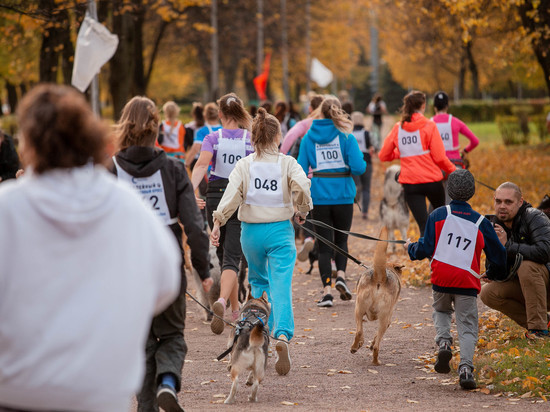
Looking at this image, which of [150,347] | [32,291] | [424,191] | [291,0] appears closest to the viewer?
[32,291]

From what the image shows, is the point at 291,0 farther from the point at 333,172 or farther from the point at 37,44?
the point at 333,172

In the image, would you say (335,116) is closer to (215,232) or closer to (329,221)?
(329,221)

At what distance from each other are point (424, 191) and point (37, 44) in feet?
71.8

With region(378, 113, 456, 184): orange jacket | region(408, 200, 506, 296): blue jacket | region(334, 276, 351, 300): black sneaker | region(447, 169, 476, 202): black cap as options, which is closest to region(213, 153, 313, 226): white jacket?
region(408, 200, 506, 296): blue jacket

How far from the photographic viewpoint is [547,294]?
7266 mm

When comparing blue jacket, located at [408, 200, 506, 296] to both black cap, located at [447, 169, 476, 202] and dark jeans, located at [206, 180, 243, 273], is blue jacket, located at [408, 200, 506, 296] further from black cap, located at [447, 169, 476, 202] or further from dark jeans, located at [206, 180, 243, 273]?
dark jeans, located at [206, 180, 243, 273]

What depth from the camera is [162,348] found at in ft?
16.0

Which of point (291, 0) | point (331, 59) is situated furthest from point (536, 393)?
point (331, 59)

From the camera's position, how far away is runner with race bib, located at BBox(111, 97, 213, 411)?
485 cm

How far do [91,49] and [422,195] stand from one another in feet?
19.2

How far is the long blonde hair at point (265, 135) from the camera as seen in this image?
6.75 m

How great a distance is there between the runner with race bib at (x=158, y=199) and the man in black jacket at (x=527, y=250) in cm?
327

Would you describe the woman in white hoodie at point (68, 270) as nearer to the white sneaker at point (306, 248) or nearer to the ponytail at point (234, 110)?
the ponytail at point (234, 110)

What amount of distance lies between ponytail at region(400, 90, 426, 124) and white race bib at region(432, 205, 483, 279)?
4.26 metres
